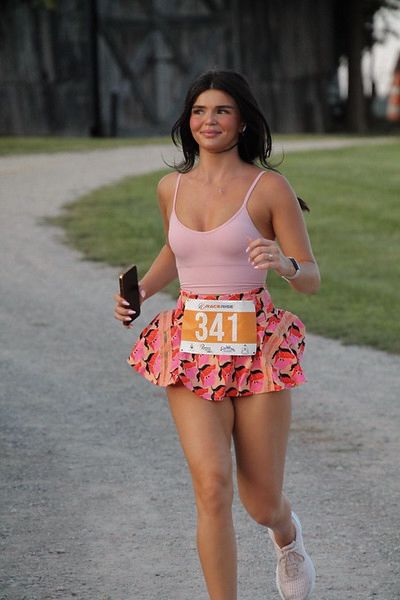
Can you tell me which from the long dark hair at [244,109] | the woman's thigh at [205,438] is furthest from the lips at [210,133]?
the woman's thigh at [205,438]

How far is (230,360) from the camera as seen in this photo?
15.6ft

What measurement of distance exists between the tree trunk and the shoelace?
122ft

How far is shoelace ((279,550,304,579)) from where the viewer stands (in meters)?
5.12

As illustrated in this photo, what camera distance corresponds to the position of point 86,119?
35.8 metres

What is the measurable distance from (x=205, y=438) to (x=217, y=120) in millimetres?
985

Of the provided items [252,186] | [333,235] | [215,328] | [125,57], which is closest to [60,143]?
[125,57]

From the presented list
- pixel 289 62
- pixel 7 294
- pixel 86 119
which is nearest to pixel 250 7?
pixel 289 62

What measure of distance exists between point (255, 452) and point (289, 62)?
34.9m

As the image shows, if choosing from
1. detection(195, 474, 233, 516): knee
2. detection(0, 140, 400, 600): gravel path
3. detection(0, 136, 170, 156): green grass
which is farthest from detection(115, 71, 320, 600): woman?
detection(0, 136, 170, 156): green grass

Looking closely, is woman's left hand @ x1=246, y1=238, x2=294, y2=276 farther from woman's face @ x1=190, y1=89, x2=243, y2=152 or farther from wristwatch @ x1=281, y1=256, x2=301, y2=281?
woman's face @ x1=190, y1=89, x2=243, y2=152

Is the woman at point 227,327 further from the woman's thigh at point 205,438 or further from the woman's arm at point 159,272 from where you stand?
the woman's arm at point 159,272

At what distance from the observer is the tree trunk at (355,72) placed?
4194 cm

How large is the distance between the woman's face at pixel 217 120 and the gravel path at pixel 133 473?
5.22 feet

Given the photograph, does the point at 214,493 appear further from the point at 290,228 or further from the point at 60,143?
the point at 60,143
